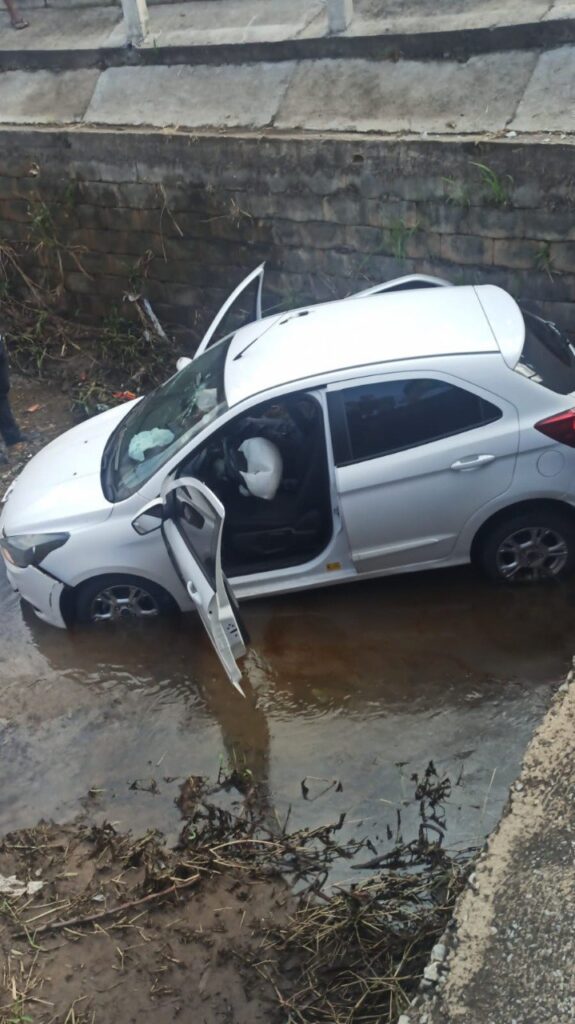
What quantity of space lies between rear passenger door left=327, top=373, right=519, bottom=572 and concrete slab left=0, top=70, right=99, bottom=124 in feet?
18.6

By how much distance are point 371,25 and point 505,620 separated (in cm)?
545

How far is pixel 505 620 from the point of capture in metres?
5.61

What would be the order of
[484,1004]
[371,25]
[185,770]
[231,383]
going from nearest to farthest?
[484,1004]
[185,770]
[231,383]
[371,25]

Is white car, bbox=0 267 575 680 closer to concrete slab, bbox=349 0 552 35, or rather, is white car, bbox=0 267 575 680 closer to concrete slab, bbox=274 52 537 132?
concrete slab, bbox=274 52 537 132

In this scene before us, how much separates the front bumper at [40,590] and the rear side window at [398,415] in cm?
192

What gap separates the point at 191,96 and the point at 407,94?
2187 millimetres

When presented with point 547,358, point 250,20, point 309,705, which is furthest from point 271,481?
point 250,20

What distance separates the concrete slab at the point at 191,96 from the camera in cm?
825

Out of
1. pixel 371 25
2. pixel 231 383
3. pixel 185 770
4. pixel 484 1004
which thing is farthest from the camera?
pixel 371 25

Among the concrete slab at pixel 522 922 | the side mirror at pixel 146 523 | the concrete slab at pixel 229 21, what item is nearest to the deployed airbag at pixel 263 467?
the side mirror at pixel 146 523

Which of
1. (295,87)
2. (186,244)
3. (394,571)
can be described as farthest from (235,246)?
(394,571)

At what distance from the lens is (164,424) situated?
19.2 ft

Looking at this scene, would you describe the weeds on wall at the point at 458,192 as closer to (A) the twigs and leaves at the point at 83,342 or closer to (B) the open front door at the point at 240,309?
(B) the open front door at the point at 240,309

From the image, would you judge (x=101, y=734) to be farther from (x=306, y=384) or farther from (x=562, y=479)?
(x=562, y=479)
